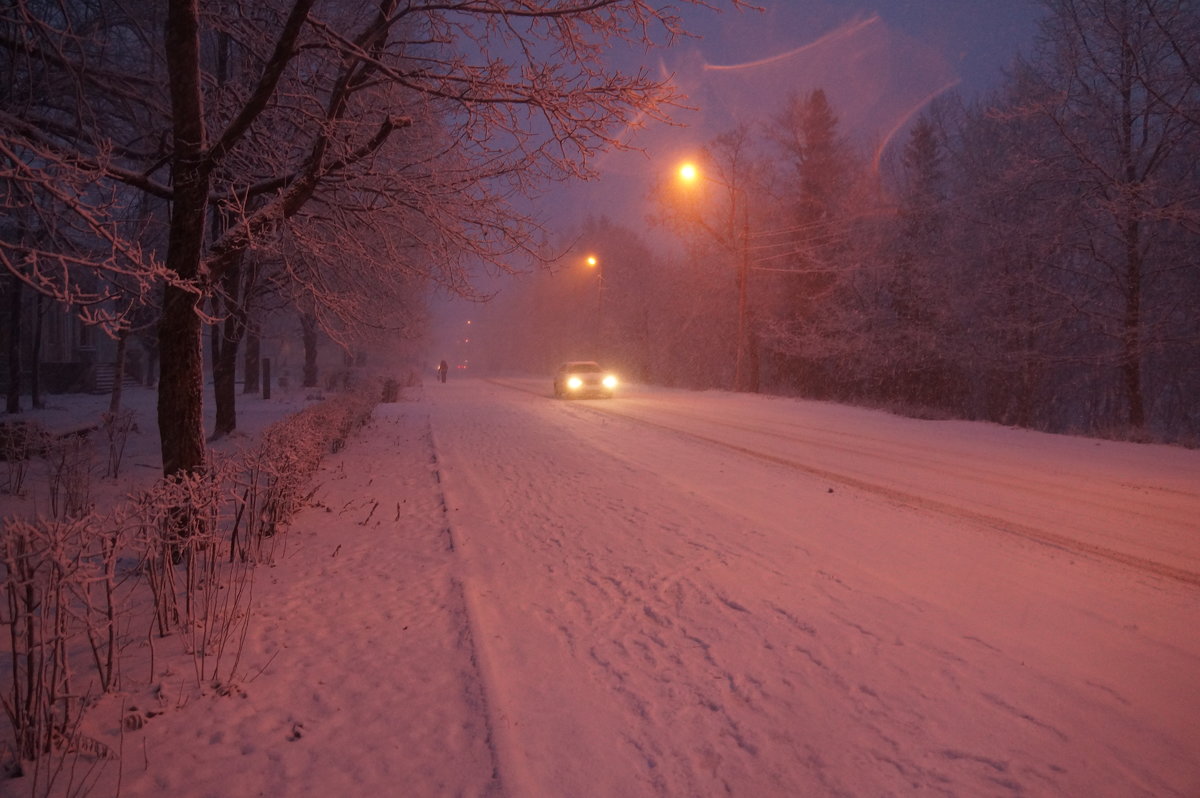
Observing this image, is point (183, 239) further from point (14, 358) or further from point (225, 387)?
point (14, 358)

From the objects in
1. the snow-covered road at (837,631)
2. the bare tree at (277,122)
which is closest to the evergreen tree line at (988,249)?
the snow-covered road at (837,631)

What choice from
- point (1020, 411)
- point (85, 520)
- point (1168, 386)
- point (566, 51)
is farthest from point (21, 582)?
point (1168, 386)

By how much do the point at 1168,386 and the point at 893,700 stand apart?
29343mm

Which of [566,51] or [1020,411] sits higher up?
[566,51]

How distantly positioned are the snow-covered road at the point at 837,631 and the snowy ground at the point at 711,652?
0.06 ft

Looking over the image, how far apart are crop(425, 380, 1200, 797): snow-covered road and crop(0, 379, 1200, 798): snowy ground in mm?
20

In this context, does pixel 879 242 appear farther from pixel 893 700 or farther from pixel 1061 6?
pixel 893 700

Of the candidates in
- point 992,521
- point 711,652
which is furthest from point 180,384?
point 992,521

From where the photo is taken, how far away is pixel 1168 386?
23.7m

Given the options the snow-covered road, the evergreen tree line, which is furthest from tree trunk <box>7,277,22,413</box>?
the evergreen tree line

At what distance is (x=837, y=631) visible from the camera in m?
3.99

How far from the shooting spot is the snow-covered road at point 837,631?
2.75 m

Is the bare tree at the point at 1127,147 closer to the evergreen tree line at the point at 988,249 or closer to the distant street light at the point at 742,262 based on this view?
the evergreen tree line at the point at 988,249

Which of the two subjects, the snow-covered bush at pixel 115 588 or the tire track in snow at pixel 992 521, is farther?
the tire track in snow at pixel 992 521
